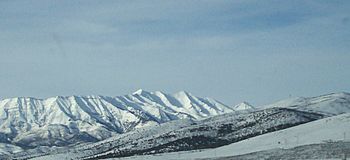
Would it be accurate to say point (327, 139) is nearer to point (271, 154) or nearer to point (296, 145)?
point (296, 145)

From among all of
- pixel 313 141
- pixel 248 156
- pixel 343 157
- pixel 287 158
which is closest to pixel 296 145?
pixel 313 141

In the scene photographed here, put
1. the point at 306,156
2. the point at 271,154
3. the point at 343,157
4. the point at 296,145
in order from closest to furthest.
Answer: the point at 343,157
the point at 306,156
the point at 271,154
the point at 296,145

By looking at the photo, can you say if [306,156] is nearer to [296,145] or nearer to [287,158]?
[287,158]

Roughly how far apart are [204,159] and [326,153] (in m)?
45.7

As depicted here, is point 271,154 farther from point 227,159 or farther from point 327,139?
point 327,139

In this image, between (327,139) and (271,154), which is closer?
(271,154)

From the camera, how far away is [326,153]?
161125 millimetres

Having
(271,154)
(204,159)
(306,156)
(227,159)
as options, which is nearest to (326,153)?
(306,156)

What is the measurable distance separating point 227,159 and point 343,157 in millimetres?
43809

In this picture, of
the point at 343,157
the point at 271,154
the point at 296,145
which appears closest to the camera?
the point at 343,157

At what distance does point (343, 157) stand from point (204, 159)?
185ft

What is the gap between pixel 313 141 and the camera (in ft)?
650

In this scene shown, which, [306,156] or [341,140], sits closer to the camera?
[306,156]

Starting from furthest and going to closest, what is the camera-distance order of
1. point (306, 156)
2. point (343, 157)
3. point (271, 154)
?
point (271, 154) → point (306, 156) → point (343, 157)
